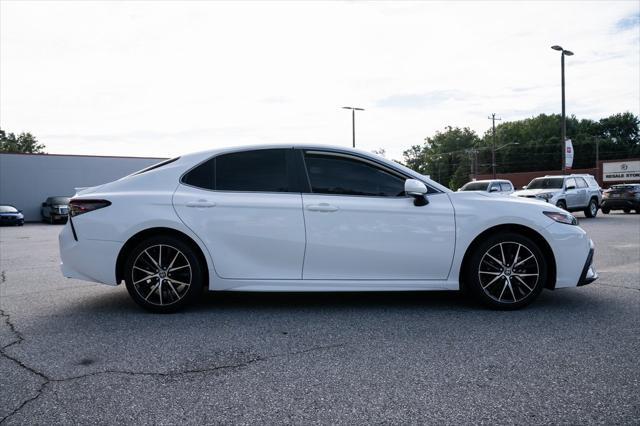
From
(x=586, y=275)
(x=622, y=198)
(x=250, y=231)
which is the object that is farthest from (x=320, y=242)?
(x=622, y=198)

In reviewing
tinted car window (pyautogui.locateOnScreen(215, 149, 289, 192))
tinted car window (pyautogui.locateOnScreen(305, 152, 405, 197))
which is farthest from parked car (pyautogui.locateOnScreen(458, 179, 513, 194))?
tinted car window (pyautogui.locateOnScreen(215, 149, 289, 192))

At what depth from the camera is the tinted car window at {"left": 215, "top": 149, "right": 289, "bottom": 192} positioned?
4.91 m

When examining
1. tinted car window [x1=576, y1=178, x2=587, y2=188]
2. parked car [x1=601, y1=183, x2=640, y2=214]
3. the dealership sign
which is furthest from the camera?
the dealership sign

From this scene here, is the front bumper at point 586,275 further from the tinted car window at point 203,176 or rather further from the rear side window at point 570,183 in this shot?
the rear side window at point 570,183

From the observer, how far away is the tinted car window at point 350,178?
16.0 ft

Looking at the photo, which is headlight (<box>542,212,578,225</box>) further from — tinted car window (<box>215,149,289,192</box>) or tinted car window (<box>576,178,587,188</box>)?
tinted car window (<box>576,178,587,188</box>)

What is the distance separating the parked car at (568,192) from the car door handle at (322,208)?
15859 mm

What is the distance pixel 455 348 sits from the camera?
371 centimetres

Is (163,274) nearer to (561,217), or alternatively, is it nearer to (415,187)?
(415,187)

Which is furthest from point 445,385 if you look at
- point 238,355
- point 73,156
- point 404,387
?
point 73,156

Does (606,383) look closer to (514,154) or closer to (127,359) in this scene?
(127,359)

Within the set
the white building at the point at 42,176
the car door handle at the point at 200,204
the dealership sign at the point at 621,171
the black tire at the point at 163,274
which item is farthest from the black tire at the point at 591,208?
the dealership sign at the point at 621,171

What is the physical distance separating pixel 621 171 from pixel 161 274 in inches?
2403

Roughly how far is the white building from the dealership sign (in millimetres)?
50680
